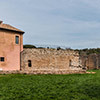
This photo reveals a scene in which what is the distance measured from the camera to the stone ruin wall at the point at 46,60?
22.3 metres

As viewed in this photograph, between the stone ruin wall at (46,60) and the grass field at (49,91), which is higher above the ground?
the stone ruin wall at (46,60)

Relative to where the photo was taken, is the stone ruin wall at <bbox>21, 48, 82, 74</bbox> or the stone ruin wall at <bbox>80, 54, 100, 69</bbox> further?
the stone ruin wall at <bbox>80, 54, 100, 69</bbox>

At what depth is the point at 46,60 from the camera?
2284 centimetres

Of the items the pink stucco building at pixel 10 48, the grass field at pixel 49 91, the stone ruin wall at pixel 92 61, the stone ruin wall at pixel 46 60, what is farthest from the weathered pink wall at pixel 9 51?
the stone ruin wall at pixel 92 61

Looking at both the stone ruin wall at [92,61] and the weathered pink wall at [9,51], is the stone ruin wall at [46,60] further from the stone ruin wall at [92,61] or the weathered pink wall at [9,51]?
the stone ruin wall at [92,61]

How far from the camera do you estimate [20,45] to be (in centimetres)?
2278

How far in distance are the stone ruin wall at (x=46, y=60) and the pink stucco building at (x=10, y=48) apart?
1.07 metres

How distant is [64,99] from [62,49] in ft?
52.9

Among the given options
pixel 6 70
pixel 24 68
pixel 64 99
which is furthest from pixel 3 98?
pixel 24 68

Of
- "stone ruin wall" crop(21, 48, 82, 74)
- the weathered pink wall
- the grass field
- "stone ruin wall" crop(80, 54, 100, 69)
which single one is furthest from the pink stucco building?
"stone ruin wall" crop(80, 54, 100, 69)

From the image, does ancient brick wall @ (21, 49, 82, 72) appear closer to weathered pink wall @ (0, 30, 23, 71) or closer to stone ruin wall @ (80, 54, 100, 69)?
weathered pink wall @ (0, 30, 23, 71)

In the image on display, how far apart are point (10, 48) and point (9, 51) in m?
0.48

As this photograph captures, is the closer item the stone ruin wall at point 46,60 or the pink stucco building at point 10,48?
the pink stucco building at point 10,48

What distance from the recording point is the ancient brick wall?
22.4 m
